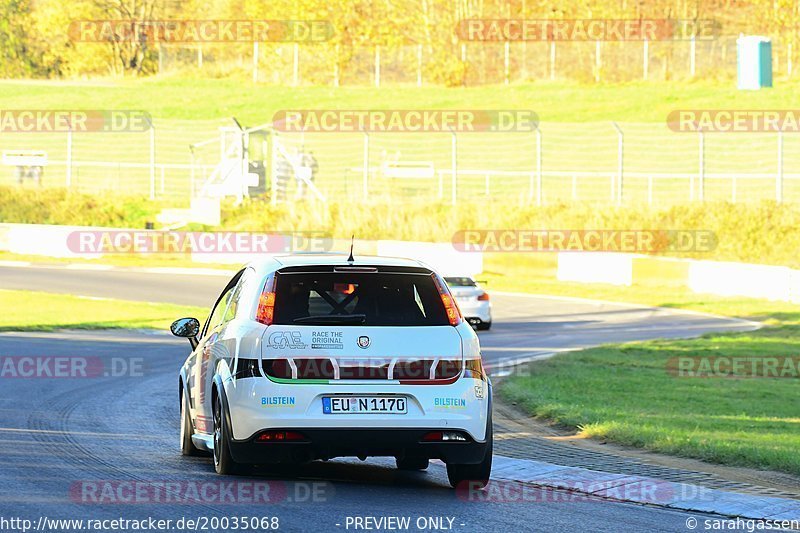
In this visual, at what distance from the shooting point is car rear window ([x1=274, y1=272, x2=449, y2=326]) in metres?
9.25

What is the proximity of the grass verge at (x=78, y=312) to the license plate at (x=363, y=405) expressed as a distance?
619 inches

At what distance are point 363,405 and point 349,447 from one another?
28 cm

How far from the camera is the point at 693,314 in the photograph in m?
29.5

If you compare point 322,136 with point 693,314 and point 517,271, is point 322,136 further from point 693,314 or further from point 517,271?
point 693,314

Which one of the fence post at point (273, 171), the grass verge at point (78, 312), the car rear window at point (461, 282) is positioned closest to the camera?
the grass verge at point (78, 312)

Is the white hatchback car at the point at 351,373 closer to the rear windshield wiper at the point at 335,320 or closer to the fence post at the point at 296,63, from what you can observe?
the rear windshield wiper at the point at 335,320

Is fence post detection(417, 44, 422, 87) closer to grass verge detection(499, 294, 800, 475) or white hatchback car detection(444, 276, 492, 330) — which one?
white hatchback car detection(444, 276, 492, 330)

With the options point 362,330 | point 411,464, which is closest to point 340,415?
point 362,330

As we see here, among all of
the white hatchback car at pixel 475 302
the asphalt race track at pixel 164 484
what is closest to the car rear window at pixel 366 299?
the asphalt race track at pixel 164 484

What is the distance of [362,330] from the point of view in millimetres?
9070

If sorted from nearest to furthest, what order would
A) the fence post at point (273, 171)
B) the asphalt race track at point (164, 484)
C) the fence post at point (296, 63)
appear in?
1. the asphalt race track at point (164, 484)
2. the fence post at point (273, 171)
3. the fence post at point (296, 63)

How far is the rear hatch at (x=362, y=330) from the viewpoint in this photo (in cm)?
895

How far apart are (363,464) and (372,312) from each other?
165 cm

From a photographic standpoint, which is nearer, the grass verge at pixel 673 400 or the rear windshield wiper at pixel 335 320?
the rear windshield wiper at pixel 335 320
